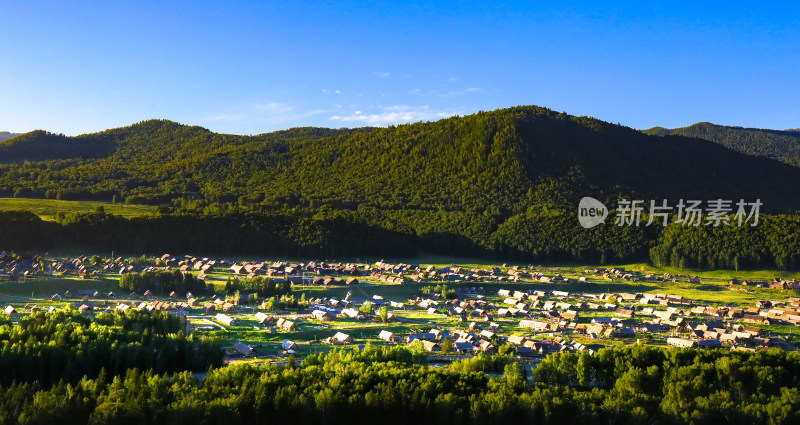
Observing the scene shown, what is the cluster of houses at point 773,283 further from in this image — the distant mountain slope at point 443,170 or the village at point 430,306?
the distant mountain slope at point 443,170

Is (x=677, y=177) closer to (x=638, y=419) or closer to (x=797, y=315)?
(x=797, y=315)

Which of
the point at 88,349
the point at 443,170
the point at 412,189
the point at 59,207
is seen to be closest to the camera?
the point at 88,349

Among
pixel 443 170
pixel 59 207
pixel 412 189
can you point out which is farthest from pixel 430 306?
pixel 443 170

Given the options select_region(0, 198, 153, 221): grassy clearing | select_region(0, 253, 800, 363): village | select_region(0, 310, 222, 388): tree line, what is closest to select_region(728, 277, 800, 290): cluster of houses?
select_region(0, 253, 800, 363): village

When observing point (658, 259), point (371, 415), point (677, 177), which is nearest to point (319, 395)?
point (371, 415)

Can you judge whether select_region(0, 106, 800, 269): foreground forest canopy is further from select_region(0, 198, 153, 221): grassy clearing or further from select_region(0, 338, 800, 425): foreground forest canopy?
select_region(0, 338, 800, 425): foreground forest canopy

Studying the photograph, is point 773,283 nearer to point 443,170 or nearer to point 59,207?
point 443,170

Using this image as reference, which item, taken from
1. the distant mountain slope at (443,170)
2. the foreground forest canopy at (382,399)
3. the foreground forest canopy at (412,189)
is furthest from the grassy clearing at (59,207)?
the foreground forest canopy at (382,399)
